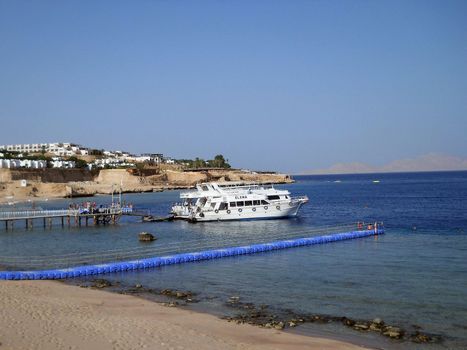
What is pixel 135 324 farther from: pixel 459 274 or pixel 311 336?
pixel 459 274

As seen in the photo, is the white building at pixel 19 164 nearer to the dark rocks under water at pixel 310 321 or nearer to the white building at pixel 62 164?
the white building at pixel 62 164

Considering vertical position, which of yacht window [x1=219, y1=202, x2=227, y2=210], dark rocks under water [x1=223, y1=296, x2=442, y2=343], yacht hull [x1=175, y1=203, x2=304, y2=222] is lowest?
dark rocks under water [x1=223, y1=296, x2=442, y2=343]

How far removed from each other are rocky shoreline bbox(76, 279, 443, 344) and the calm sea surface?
0.44 meters

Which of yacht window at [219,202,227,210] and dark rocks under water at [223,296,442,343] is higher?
yacht window at [219,202,227,210]

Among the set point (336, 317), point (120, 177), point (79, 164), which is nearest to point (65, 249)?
point (336, 317)

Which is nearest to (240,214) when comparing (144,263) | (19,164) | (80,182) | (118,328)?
(144,263)

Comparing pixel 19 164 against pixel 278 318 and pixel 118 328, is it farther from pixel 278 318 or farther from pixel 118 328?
pixel 278 318

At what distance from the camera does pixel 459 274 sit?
28.8 m

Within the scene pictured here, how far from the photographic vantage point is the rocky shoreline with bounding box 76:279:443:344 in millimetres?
18281

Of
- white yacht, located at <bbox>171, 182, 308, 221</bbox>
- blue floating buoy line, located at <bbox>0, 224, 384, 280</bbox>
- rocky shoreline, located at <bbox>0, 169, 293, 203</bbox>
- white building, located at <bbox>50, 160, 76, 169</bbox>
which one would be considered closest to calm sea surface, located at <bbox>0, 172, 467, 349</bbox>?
blue floating buoy line, located at <bbox>0, 224, 384, 280</bbox>

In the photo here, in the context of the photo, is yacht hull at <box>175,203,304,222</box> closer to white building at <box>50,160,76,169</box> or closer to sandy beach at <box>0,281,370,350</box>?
sandy beach at <box>0,281,370,350</box>

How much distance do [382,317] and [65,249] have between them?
27.9m

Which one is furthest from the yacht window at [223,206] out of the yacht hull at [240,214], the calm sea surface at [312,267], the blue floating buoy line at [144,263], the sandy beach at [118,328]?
the sandy beach at [118,328]

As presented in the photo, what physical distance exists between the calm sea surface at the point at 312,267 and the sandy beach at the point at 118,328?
6.55 ft
